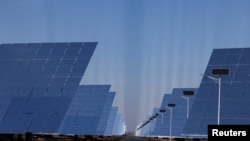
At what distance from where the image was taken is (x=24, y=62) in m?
44.8

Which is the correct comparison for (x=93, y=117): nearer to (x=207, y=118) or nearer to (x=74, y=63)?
(x=207, y=118)

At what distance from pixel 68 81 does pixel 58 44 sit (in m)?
5.36

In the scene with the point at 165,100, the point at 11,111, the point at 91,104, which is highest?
the point at 165,100

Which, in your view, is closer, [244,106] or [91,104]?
[244,106]

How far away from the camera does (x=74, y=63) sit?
45.8 meters

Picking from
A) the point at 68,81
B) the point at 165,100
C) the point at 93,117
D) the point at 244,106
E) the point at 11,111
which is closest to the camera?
the point at 11,111

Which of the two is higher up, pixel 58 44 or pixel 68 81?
pixel 58 44

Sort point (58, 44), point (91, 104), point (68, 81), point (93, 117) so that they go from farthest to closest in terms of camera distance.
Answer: point (91, 104) → point (93, 117) → point (58, 44) → point (68, 81)

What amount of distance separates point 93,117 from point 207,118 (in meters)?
21.3

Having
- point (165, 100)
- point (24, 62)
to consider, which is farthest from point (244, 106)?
point (165, 100)

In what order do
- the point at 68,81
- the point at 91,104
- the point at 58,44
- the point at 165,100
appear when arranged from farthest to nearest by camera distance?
the point at 165,100
the point at 91,104
the point at 58,44
the point at 68,81

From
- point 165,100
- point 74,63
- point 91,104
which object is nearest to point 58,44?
point 74,63

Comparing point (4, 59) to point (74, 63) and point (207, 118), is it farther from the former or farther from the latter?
point (207, 118)

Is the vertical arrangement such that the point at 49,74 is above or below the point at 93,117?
below
